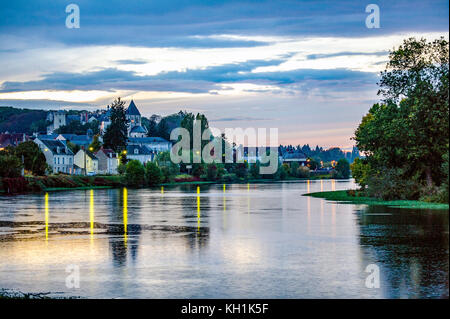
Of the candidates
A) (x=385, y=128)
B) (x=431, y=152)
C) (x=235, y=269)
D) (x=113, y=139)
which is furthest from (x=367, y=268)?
(x=113, y=139)

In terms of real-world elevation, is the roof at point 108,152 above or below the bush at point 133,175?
above

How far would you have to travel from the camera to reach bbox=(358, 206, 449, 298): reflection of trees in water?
19.0 m

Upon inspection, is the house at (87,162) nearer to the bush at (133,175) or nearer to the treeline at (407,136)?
the bush at (133,175)

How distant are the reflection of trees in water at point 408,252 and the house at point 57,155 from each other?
139127 millimetres

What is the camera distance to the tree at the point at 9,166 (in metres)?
105

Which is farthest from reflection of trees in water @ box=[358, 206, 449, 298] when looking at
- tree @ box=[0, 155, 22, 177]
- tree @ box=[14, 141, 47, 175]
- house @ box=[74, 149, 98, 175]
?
house @ box=[74, 149, 98, 175]

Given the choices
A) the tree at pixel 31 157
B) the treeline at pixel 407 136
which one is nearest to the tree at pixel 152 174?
the tree at pixel 31 157

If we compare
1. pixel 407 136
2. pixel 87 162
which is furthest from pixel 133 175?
pixel 407 136

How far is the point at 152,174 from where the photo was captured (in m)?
142

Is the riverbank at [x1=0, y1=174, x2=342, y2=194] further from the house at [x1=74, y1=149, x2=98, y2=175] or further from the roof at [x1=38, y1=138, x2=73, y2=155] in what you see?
the roof at [x1=38, y1=138, x2=73, y2=155]

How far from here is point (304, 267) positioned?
2344cm

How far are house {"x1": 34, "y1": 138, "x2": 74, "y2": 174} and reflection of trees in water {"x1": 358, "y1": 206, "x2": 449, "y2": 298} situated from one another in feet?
456

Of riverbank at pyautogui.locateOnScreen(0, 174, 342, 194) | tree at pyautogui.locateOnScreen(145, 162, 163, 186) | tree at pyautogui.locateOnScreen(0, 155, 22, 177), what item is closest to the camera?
riverbank at pyautogui.locateOnScreen(0, 174, 342, 194)
